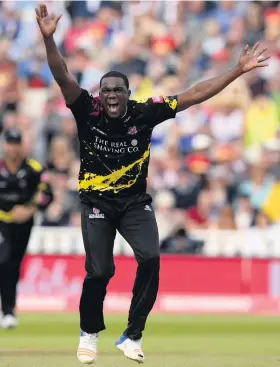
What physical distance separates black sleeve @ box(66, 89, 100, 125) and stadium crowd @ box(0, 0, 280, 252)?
773cm

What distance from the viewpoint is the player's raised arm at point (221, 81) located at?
8305 mm

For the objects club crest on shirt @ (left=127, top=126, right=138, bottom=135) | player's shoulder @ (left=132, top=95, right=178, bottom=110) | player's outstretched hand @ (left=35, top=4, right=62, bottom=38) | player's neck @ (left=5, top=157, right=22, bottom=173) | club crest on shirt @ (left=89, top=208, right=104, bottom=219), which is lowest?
club crest on shirt @ (left=89, top=208, right=104, bottom=219)

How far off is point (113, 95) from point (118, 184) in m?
0.71

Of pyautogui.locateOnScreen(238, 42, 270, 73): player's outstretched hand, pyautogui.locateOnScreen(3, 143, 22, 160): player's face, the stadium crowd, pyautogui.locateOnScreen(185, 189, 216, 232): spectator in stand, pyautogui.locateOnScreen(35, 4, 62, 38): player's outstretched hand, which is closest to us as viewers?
pyautogui.locateOnScreen(35, 4, 62, 38): player's outstretched hand

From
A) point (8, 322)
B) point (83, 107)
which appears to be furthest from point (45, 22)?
point (8, 322)

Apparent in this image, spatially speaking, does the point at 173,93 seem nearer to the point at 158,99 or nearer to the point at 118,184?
the point at 158,99

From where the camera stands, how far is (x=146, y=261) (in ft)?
27.1

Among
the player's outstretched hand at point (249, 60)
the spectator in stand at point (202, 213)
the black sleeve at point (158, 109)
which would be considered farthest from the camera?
the spectator in stand at point (202, 213)

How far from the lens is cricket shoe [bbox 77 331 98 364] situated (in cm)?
820

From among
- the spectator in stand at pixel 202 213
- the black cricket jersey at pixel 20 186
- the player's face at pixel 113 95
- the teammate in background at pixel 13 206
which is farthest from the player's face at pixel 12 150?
the spectator in stand at pixel 202 213

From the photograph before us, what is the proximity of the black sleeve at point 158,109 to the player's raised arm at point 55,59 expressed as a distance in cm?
59

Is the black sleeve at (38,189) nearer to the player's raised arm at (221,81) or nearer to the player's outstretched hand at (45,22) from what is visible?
the player's raised arm at (221,81)

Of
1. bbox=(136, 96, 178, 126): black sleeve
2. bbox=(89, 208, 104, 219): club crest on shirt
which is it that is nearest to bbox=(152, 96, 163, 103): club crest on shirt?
bbox=(136, 96, 178, 126): black sleeve

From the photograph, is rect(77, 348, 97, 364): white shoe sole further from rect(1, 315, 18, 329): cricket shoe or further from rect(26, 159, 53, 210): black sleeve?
rect(1, 315, 18, 329): cricket shoe
